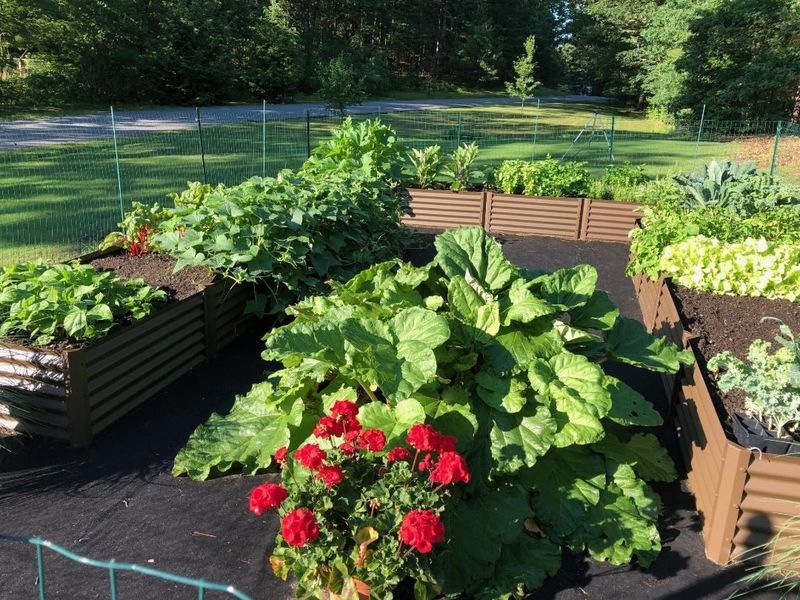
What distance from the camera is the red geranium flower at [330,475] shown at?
2.34m

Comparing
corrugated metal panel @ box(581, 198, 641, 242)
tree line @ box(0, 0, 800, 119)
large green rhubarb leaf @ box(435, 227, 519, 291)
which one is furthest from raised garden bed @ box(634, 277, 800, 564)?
tree line @ box(0, 0, 800, 119)

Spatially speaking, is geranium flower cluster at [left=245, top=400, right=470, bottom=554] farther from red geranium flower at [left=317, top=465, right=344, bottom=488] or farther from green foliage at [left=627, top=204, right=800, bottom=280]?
green foliage at [left=627, top=204, right=800, bottom=280]

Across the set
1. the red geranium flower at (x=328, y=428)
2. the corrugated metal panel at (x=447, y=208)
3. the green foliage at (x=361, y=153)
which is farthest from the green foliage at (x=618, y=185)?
the red geranium flower at (x=328, y=428)

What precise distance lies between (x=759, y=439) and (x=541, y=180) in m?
7.02

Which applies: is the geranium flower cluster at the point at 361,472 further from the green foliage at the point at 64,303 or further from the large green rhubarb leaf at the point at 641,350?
the green foliage at the point at 64,303

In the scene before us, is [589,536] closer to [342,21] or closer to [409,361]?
[409,361]

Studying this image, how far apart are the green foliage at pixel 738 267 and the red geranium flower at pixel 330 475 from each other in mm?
3893

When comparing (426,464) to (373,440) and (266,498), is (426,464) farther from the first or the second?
(266,498)

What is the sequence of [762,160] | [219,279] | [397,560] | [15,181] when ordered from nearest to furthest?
[397,560], [219,279], [15,181], [762,160]

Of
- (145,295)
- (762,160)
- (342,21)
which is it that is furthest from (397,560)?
(342,21)

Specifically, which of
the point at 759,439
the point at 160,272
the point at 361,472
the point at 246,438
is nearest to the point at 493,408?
the point at 361,472

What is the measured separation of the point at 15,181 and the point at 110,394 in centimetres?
899

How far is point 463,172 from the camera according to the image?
971cm

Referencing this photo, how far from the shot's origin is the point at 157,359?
169 inches
